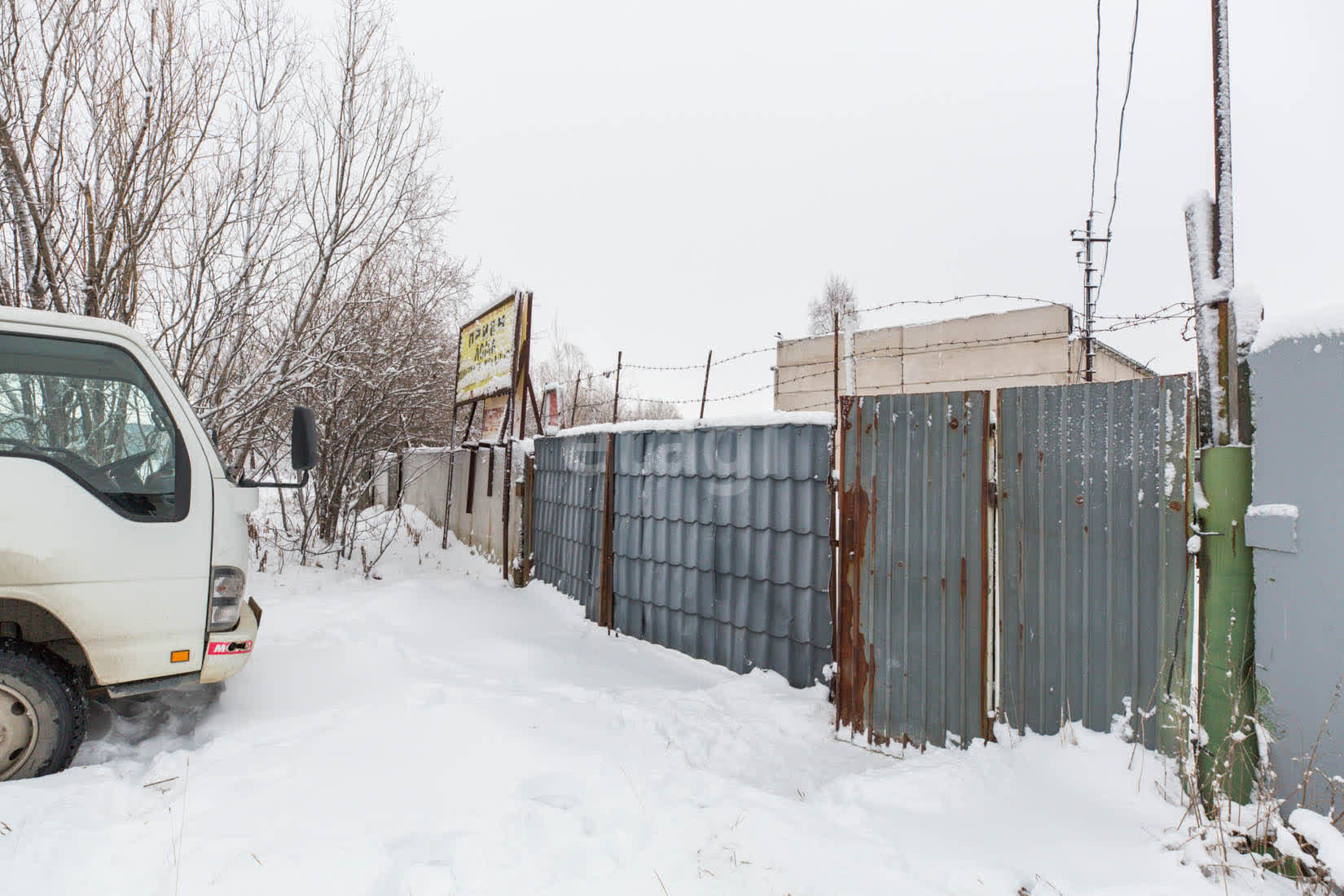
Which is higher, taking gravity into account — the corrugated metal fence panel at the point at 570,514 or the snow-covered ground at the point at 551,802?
the corrugated metal fence panel at the point at 570,514

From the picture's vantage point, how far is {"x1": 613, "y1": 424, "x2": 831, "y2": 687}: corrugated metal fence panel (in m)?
4.68

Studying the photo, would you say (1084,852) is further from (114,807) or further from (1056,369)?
(1056,369)

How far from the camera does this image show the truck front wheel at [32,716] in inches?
119

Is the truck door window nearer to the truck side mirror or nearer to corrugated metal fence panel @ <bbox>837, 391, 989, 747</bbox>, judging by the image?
the truck side mirror

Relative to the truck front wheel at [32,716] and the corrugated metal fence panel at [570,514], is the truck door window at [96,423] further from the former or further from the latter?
the corrugated metal fence panel at [570,514]

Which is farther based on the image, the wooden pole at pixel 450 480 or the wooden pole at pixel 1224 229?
the wooden pole at pixel 450 480

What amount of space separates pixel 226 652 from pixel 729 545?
3.42 meters

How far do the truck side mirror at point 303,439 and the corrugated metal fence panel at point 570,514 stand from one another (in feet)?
11.3

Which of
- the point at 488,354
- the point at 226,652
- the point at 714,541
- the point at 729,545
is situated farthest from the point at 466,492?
the point at 226,652

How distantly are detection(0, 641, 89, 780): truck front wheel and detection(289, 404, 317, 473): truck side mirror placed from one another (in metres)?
1.42

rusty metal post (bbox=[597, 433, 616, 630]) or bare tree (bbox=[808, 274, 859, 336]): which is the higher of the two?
bare tree (bbox=[808, 274, 859, 336])

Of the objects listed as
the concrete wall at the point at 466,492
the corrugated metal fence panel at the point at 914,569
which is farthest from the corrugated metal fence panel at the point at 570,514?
the corrugated metal fence panel at the point at 914,569

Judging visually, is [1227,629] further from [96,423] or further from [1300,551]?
[96,423]

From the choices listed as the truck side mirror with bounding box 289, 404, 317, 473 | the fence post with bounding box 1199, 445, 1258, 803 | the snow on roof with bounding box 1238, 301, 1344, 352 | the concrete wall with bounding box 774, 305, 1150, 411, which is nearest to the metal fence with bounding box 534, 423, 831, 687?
the fence post with bounding box 1199, 445, 1258, 803
